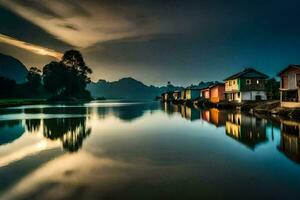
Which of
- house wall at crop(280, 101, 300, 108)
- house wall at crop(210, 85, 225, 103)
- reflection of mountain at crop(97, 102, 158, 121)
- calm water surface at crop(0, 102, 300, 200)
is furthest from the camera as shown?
house wall at crop(210, 85, 225, 103)

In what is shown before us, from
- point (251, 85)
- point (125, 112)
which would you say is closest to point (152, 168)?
point (125, 112)

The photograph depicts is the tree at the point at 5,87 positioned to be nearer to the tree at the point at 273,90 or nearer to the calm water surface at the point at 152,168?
the tree at the point at 273,90

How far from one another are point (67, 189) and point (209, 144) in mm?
13071

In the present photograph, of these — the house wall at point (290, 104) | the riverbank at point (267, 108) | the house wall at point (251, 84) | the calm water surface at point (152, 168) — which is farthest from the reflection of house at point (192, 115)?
the calm water surface at point (152, 168)

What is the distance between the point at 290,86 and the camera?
47375mm

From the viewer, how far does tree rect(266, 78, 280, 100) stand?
71938 millimetres

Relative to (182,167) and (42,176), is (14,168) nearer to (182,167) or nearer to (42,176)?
(42,176)

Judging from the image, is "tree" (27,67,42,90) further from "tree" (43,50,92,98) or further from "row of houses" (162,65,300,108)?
"row of houses" (162,65,300,108)

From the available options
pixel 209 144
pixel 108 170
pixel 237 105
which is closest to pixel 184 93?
pixel 237 105

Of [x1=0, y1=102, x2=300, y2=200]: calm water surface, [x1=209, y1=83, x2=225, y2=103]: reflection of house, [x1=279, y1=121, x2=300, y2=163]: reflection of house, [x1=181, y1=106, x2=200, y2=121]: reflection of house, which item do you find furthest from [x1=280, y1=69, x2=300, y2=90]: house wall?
Result: [x1=209, y1=83, x2=225, y2=103]: reflection of house

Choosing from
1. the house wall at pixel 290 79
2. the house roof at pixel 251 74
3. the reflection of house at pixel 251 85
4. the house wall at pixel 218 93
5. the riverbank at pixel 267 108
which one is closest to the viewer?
the riverbank at pixel 267 108

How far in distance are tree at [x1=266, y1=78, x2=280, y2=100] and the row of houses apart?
16.1 ft

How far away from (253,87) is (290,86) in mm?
20426

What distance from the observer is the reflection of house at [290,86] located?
44.8 m
